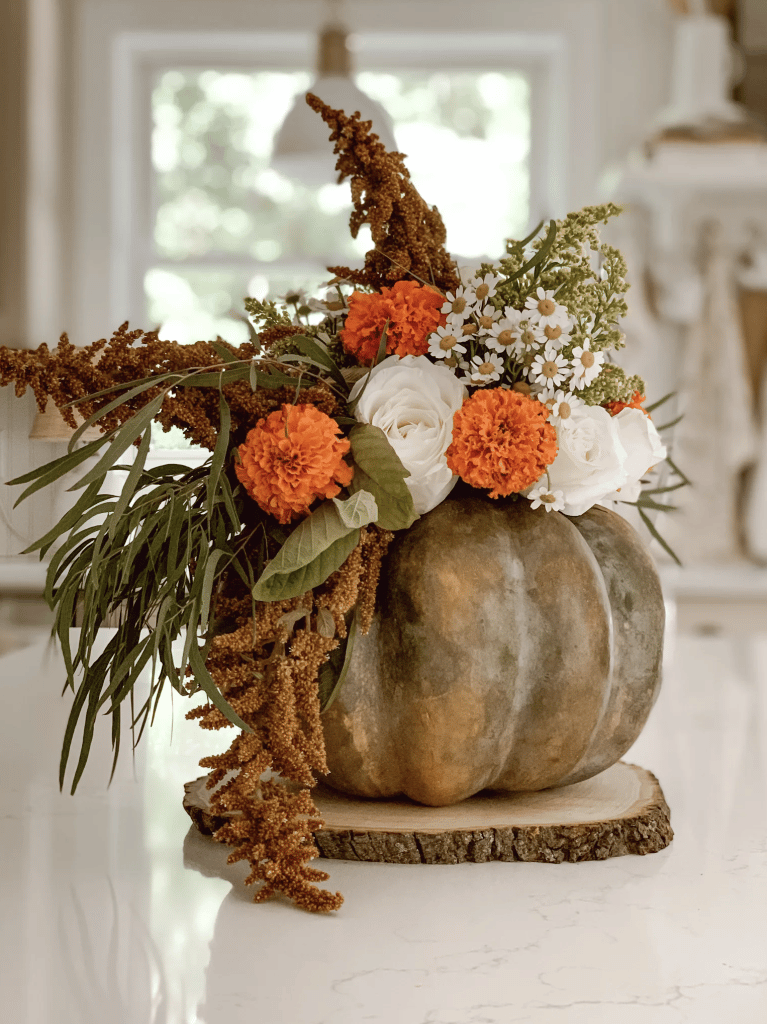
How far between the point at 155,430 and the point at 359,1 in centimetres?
256

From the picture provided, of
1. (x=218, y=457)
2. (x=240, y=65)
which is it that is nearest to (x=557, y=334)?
(x=218, y=457)

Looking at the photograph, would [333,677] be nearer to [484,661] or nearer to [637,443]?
[484,661]

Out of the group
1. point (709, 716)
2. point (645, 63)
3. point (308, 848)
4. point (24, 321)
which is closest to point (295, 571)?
point (308, 848)

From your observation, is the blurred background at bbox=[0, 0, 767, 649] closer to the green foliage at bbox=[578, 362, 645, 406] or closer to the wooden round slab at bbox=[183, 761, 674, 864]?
the green foliage at bbox=[578, 362, 645, 406]

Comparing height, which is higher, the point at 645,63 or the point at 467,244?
the point at 645,63

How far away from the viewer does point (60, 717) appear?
1070 mm

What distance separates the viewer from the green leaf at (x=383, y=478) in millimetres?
637

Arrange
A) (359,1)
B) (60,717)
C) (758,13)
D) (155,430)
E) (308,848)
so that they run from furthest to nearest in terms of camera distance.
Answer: (359,1) → (758,13) → (60,717) → (155,430) → (308,848)

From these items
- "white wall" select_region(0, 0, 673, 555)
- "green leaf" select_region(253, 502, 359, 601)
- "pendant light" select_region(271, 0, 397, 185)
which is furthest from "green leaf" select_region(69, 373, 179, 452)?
"white wall" select_region(0, 0, 673, 555)

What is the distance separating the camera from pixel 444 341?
26.8 inches

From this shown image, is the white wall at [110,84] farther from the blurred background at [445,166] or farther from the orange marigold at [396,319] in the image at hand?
the orange marigold at [396,319]

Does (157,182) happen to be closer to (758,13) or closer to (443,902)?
(758,13)

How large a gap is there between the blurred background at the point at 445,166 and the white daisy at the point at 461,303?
1.85 meters

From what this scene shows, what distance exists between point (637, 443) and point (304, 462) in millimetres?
254
